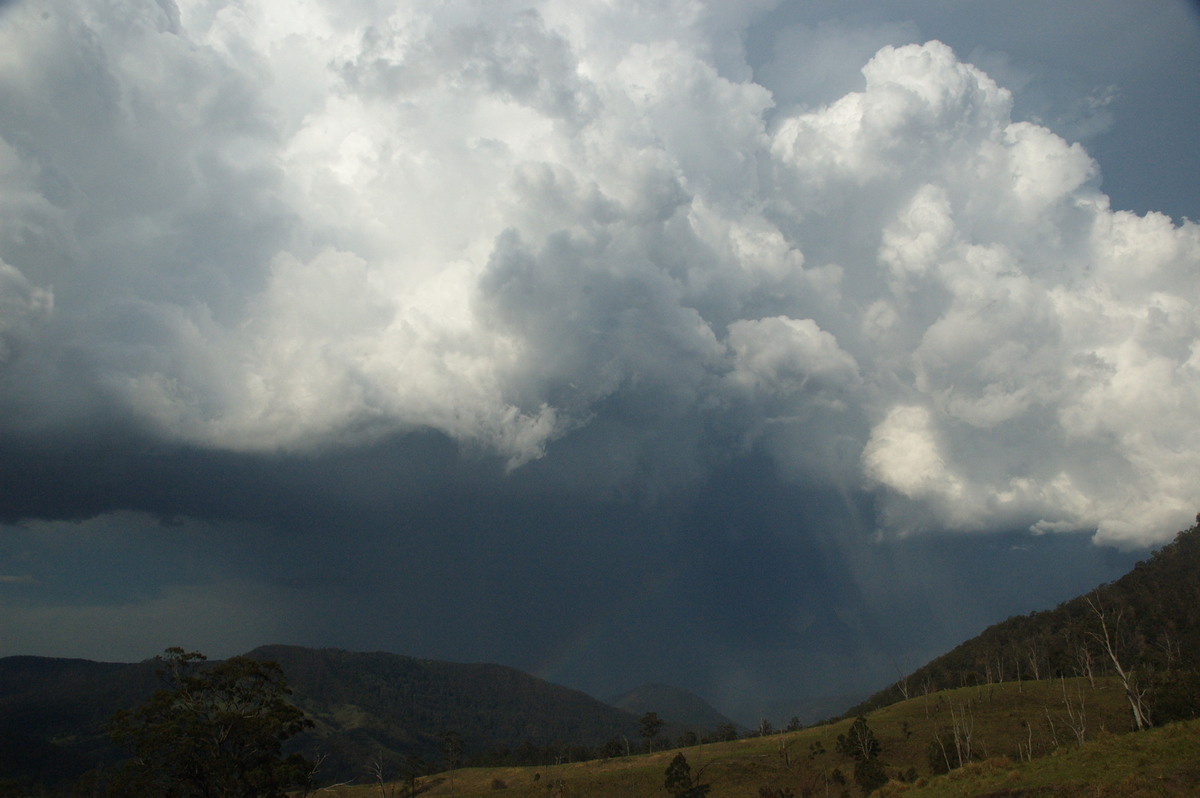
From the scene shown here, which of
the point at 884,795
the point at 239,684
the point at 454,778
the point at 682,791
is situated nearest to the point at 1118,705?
the point at 682,791

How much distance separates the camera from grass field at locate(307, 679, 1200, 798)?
35.6m

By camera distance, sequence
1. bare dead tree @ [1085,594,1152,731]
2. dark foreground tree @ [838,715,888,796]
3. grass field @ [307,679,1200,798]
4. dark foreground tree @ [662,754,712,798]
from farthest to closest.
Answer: dark foreground tree @ [662,754,712,798], dark foreground tree @ [838,715,888,796], bare dead tree @ [1085,594,1152,731], grass field @ [307,679,1200,798]

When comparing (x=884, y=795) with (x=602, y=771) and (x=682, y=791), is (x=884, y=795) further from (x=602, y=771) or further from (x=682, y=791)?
(x=602, y=771)

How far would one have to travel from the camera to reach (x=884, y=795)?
48750mm

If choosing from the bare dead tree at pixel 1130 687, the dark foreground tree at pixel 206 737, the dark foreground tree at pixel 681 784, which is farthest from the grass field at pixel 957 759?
the dark foreground tree at pixel 206 737

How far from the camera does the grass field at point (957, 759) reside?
3556 cm

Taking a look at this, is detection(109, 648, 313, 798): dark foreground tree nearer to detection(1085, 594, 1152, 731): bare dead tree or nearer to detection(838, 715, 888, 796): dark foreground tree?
detection(1085, 594, 1152, 731): bare dead tree

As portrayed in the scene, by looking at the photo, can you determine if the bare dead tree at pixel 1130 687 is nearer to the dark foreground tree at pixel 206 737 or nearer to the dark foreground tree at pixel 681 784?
the dark foreground tree at pixel 681 784

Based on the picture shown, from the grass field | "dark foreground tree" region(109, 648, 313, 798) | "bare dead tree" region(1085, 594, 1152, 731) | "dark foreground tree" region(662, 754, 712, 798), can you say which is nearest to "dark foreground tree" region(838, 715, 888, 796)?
the grass field

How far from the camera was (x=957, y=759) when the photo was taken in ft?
275

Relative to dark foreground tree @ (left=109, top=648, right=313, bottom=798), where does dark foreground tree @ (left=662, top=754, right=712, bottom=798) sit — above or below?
below

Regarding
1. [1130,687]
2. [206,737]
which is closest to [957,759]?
[1130,687]

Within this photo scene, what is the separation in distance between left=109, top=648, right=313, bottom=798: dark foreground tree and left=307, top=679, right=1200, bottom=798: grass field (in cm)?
712

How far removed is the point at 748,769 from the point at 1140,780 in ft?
282
